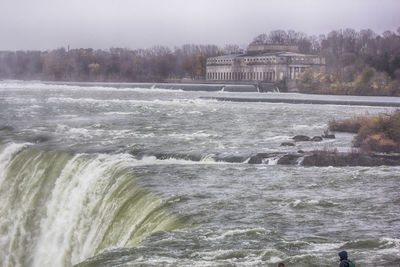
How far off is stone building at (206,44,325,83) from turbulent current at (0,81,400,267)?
80.4 metres

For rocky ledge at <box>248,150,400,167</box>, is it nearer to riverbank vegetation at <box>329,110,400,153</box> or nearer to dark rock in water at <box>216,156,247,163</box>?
dark rock in water at <box>216,156,247,163</box>

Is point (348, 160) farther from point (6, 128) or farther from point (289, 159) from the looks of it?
point (6, 128)

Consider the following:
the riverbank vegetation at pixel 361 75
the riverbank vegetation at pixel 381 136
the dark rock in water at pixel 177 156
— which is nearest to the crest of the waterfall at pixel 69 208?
the dark rock in water at pixel 177 156

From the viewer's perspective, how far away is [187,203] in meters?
18.0

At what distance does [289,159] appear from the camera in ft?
82.5

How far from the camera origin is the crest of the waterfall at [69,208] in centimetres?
1750

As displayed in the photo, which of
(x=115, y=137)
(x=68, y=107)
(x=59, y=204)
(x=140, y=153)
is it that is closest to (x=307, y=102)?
(x=68, y=107)

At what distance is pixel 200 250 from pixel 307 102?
54267 mm

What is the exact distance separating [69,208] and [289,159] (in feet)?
28.6

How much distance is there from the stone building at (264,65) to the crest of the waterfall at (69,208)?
276ft

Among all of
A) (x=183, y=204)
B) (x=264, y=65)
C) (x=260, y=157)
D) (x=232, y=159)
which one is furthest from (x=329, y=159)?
(x=264, y=65)

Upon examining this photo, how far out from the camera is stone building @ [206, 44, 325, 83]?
11481cm

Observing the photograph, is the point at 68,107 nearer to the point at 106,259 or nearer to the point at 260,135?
the point at 260,135

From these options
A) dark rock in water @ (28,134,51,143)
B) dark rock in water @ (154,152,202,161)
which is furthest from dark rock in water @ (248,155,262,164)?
dark rock in water @ (28,134,51,143)
